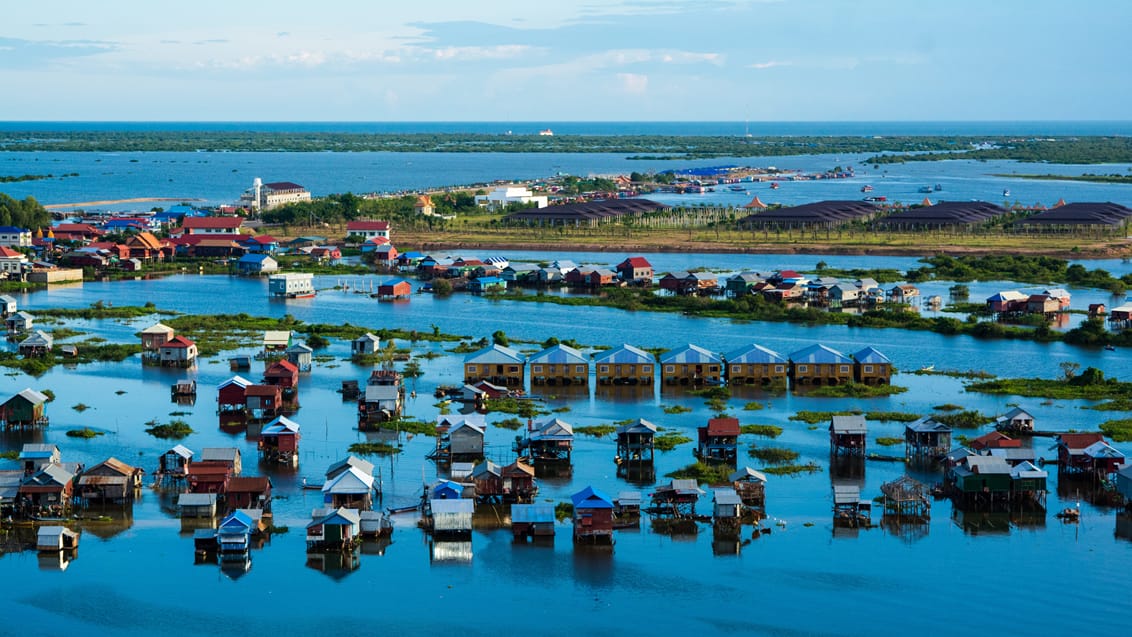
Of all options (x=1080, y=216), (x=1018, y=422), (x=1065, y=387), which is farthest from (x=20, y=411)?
(x=1080, y=216)

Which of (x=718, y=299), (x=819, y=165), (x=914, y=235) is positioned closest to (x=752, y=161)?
(x=819, y=165)

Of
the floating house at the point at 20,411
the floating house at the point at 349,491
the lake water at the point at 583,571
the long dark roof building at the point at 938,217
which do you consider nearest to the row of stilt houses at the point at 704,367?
the lake water at the point at 583,571

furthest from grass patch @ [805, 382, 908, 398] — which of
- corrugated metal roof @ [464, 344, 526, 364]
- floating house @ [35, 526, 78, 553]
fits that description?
floating house @ [35, 526, 78, 553]

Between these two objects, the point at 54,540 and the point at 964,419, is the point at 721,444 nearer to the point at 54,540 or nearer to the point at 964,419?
the point at 964,419

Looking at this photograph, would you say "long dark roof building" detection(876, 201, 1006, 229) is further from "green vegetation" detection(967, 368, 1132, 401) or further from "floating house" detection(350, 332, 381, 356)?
"floating house" detection(350, 332, 381, 356)

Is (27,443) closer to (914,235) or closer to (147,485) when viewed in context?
(147,485)
